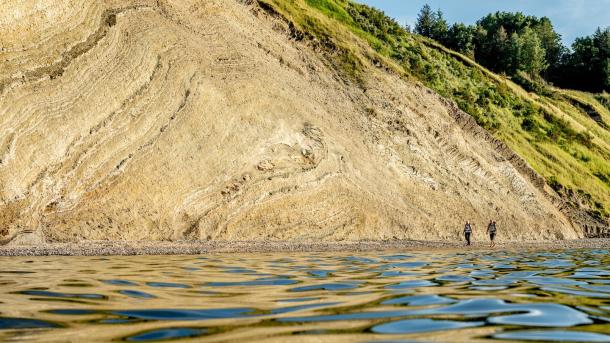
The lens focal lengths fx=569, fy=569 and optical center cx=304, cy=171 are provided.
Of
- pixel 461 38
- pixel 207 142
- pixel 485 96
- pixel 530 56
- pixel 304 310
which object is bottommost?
pixel 304 310

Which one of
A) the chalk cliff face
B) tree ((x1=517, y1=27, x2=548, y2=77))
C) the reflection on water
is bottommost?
the reflection on water

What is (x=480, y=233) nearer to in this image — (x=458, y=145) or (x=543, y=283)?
(x=458, y=145)

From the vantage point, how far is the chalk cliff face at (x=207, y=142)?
26406mm

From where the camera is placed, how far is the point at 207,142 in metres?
30.2

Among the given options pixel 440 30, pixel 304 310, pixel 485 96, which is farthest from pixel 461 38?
pixel 304 310

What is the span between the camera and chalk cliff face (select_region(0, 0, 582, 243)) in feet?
86.6

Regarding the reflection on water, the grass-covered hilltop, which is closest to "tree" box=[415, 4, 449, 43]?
the grass-covered hilltop

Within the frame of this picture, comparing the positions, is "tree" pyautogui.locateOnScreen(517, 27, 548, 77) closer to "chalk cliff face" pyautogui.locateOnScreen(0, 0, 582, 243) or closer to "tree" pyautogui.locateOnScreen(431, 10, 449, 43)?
"tree" pyautogui.locateOnScreen(431, 10, 449, 43)

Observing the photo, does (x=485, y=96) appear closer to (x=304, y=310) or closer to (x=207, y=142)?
(x=207, y=142)

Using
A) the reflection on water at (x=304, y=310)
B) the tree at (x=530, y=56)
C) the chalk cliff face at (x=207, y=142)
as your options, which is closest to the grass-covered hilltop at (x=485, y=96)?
the chalk cliff face at (x=207, y=142)

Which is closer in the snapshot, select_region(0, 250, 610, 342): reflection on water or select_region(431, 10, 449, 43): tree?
select_region(0, 250, 610, 342): reflection on water

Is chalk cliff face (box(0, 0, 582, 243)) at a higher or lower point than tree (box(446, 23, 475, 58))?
lower

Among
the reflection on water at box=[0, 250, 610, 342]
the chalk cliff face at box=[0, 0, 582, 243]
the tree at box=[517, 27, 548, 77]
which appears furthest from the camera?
the tree at box=[517, 27, 548, 77]

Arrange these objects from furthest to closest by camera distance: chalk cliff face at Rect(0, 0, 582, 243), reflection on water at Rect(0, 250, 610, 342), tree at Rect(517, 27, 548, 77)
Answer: tree at Rect(517, 27, 548, 77) → chalk cliff face at Rect(0, 0, 582, 243) → reflection on water at Rect(0, 250, 610, 342)
